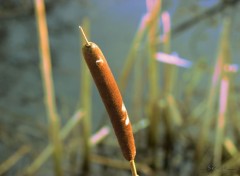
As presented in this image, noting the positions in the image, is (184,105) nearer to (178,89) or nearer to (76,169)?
(178,89)

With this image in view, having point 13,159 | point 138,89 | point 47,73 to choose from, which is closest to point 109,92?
point 47,73

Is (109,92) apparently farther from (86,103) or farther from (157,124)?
(157,124)

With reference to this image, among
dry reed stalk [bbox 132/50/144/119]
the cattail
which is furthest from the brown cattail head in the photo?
dry reed stalk [bbox 132/50/144/119]

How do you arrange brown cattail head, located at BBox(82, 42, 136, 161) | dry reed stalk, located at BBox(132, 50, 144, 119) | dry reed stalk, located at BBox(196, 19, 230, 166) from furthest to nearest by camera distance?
dry reed stalk, located at BBox(132, 50, 144, 119) < dry reed stalk, located at BBox(196, 19, 230, 166) < brown cattail head, located at BBox(82, 42, 136, 161)

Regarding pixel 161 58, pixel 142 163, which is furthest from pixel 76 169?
pixel 161 58

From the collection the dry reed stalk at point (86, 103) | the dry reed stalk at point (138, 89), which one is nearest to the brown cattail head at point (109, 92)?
the dry reed stalk at point (86, 103)

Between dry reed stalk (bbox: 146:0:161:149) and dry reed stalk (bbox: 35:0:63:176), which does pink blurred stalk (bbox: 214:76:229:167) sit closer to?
dry reed stalk (bbox: 146:0:161:149)
